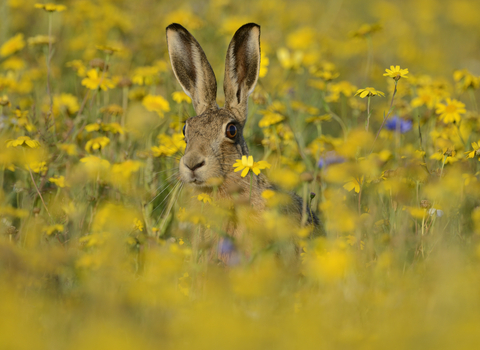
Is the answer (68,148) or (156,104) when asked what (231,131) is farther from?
(68,148)

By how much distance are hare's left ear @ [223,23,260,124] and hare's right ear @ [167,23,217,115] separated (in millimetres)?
170

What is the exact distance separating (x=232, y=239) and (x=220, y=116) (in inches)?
59.9

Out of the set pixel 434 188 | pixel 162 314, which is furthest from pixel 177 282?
pixel 434 188

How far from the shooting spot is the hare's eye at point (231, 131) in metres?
4.38


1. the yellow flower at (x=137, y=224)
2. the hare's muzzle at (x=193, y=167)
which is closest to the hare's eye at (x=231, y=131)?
the hare's muzzle at (x=193, y=167)

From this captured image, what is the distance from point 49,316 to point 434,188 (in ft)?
7.46

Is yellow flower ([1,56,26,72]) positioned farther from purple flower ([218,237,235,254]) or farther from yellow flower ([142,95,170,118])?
purple flower ([218,237,235,254])

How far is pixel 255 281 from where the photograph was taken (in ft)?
7.67

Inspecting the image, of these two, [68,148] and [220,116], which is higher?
[220,116]

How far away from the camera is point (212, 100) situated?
489 centimetres

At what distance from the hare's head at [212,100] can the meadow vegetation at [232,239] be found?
26 centimetres

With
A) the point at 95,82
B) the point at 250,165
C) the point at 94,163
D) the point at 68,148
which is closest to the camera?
the point at 250,165

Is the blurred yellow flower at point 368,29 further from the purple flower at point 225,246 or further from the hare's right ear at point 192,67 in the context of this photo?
the purple flower at point 225,246

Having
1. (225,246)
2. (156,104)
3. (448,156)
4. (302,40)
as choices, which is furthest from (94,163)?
(302,40)
